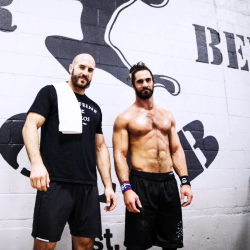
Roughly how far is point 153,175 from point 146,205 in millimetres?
200

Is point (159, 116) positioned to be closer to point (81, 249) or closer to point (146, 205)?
point (146, 205)

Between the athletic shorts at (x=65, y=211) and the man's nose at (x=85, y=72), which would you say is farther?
the man's nose at (x=85, y=72)

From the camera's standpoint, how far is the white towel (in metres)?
1.55

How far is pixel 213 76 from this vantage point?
275 centimetres

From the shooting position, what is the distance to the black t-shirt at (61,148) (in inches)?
60.0

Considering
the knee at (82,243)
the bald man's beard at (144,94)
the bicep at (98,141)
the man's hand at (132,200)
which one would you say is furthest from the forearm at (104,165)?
the bald man's beard at (144,94)

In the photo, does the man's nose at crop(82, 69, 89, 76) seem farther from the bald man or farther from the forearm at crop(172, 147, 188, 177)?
the forearm at crop(172, 147, 188, 177)

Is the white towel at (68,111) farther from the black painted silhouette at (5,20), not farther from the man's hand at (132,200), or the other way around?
the black painted silhouette at (5,20)

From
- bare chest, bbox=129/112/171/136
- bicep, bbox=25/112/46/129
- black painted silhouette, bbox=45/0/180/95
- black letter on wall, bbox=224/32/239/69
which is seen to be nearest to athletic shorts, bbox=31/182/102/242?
bicep, bbox=25/112/46/129

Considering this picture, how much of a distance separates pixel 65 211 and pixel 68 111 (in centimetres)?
57

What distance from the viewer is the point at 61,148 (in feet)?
5.09

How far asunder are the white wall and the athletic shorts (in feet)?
1.70

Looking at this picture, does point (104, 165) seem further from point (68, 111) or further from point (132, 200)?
point (68, 111)

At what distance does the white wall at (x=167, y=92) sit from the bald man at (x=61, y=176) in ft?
1.65
